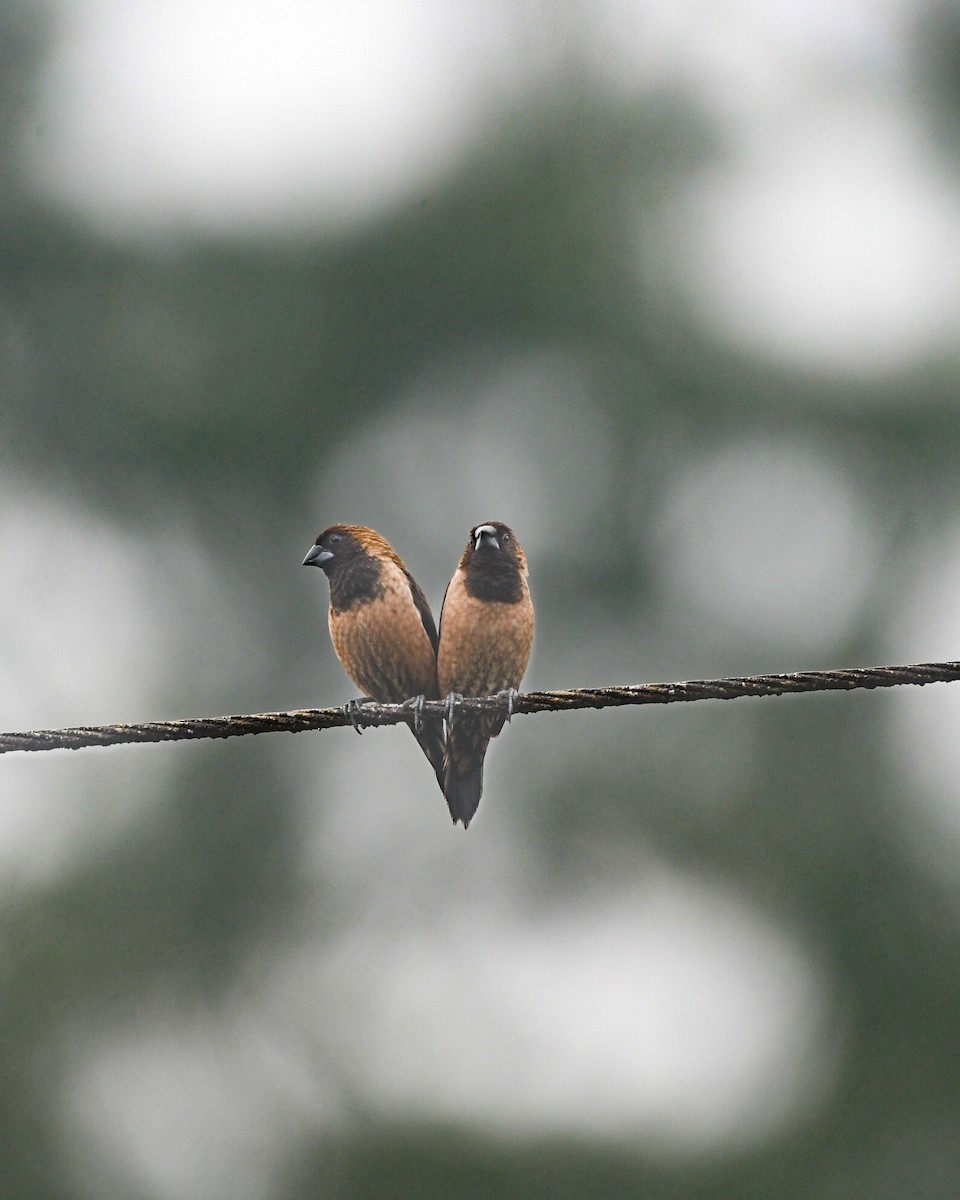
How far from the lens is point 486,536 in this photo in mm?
6430

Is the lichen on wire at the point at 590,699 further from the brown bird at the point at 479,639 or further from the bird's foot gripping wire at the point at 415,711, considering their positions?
the brown bird at the point at 479,639

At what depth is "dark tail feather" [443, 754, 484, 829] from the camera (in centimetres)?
662

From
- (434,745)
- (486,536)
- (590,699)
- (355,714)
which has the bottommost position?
(590,699)

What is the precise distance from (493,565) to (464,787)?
100 cm

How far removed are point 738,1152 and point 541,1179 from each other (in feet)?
6.49

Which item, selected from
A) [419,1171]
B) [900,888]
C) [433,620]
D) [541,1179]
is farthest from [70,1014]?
[433,620]

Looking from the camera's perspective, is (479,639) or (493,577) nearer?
(479,639)

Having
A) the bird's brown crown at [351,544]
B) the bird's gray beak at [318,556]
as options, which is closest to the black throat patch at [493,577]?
the bird's brown crown at [351,544]

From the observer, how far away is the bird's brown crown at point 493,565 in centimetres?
641

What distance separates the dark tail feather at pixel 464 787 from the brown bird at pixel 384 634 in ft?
0.30

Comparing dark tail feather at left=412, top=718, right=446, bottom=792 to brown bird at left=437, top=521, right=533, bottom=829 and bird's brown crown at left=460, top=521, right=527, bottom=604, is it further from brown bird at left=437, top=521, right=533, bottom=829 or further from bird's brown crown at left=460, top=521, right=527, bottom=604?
bird's brown crown at left=460, top=521, right=527, bottom=604

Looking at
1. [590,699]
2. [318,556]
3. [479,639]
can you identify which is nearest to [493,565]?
[479,639]

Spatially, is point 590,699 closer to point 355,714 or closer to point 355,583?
point 355,714

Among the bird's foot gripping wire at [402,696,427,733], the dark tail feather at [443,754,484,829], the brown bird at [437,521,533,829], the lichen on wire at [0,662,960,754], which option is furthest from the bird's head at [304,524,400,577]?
the lichen on wire at [0,662,960,754]
